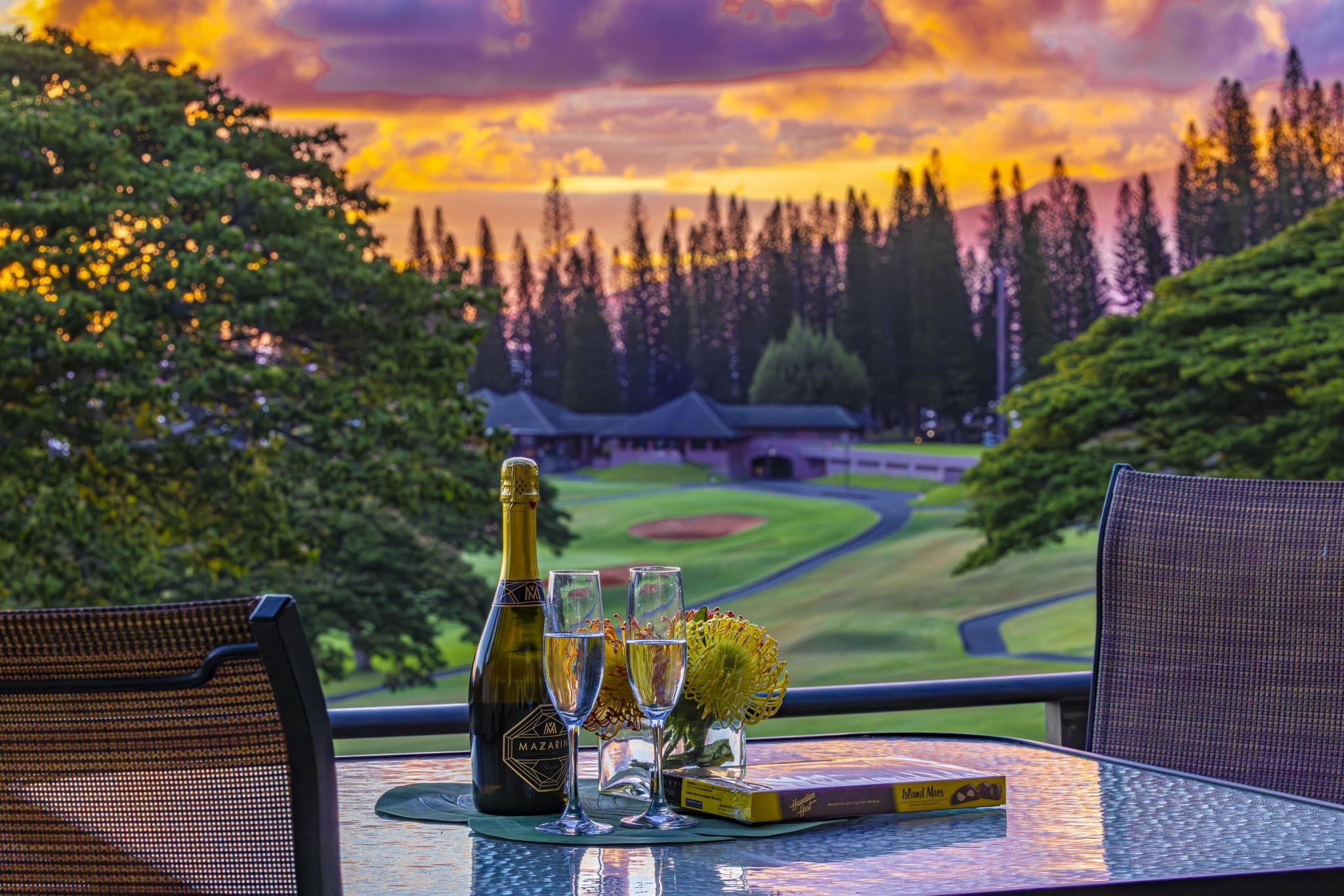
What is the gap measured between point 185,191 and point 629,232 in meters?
29.2

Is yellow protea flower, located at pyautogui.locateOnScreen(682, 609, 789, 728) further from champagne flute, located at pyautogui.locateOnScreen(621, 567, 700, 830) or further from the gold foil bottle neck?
the gold foil bottle neck

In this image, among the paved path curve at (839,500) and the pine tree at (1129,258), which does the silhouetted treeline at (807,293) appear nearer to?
the pine tree at (1129,258)

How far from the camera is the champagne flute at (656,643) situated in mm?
1251

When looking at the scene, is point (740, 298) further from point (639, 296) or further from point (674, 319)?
point (639, 296)

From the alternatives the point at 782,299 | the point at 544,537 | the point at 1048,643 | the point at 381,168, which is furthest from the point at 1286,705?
the point at 782,299

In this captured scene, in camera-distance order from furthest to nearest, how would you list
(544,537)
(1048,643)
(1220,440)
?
(1048,643), (544,537), (1220,440)

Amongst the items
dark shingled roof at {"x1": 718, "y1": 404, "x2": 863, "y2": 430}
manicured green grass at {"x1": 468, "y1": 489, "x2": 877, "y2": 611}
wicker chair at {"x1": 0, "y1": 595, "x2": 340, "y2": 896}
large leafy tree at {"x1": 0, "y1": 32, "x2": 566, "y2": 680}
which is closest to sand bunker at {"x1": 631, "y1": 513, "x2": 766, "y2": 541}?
manicured green grass at {"x1": 468, "y1": 489, "x2": 877, "y2": 611}

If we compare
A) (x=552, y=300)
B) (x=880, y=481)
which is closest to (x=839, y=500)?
(x=880, y=481)

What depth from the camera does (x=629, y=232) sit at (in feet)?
123

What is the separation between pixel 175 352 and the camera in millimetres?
8406

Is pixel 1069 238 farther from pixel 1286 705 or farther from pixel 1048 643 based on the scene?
pixel 1286 705

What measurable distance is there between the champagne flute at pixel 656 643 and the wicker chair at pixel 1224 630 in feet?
2.94

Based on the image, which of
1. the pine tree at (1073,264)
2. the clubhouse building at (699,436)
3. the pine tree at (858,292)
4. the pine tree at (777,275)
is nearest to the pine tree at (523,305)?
the clubhouse building at (699,436)

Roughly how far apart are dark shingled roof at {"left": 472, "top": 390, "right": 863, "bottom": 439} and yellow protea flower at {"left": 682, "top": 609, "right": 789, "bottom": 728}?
3577 centimetres
